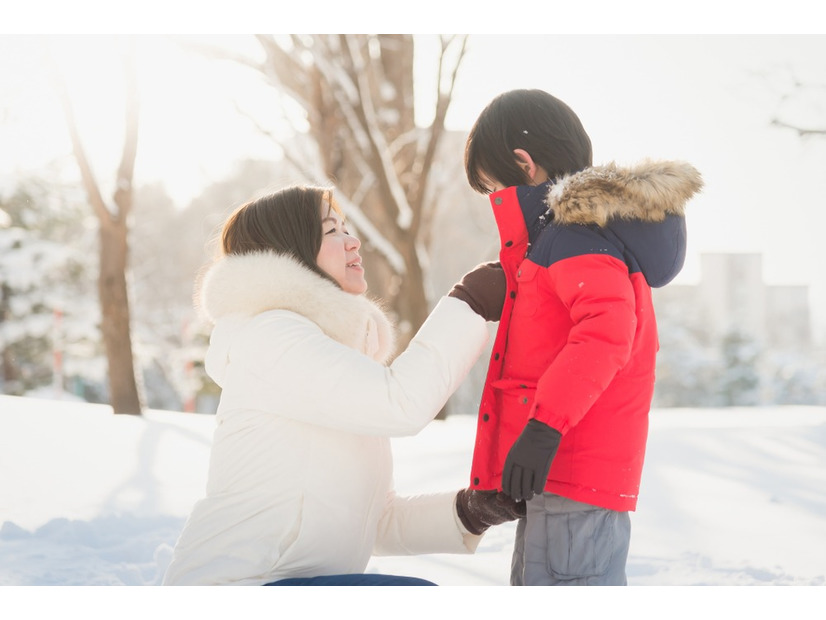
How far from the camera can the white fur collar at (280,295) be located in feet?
5.78

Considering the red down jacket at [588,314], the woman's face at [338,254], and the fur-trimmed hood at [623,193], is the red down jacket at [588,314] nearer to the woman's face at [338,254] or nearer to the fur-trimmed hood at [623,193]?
the fur-trimmed hood at [623,193]

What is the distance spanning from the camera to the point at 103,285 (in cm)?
745

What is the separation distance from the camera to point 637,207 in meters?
1.65

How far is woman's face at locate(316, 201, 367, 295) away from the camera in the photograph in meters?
1.90

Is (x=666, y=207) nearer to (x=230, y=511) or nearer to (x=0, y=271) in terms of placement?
(x=230, y=511)

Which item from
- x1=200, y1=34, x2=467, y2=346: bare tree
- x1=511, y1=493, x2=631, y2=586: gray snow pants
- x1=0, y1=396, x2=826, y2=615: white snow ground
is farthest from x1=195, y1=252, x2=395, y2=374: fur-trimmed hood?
x1=200, y1=34, x2=467, y2=346: bare tree

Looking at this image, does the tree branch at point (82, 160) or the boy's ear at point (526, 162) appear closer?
the boy's ear at point (526, 162)

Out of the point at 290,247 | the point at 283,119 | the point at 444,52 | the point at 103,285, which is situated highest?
the point at 444,52

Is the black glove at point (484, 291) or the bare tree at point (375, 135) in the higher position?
the bare tree at point (375, 135)

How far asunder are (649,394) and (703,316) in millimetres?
29746

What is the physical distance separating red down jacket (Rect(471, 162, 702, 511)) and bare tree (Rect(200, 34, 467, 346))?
5518 millimetres

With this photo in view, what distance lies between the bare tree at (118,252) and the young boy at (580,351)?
624 cm

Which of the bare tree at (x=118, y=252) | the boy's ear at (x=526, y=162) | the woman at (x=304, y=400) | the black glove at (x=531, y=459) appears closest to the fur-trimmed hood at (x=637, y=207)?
the boy's ear at (x=526, y=162)
